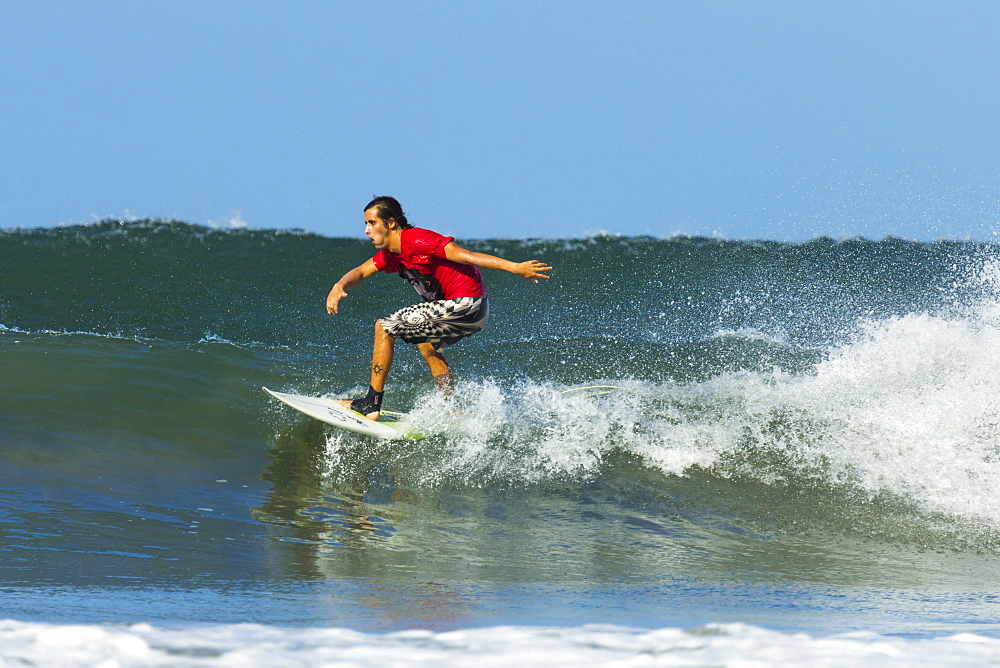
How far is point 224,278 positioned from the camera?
1631 centimetres

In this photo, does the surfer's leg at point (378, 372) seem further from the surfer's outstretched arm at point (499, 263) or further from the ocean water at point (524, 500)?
the surfer's outstretched arm at point (499, 263)

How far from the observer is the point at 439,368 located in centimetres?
667

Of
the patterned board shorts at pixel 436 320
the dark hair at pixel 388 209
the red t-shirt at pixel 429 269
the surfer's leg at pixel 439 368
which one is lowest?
the surfer's leg at pixel 439 368

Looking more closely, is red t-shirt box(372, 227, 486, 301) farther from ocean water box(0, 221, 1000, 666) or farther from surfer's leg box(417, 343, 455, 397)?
ocean water box(0, 221, 1000, 666)

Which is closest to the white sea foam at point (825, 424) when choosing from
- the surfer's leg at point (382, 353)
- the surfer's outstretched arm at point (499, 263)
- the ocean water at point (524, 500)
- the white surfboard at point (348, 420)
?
the ocean water at point (524, 500)

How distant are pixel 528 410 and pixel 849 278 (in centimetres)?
1529

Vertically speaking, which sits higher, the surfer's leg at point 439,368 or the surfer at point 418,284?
the surfer at point 418,284

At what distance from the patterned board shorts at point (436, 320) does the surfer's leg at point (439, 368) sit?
22 centimetres

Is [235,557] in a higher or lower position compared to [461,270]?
lower

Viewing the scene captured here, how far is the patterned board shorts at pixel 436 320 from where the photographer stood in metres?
6.27

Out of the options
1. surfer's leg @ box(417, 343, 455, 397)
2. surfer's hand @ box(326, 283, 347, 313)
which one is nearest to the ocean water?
surfer's leg @ box(417, 343, 455, 397)

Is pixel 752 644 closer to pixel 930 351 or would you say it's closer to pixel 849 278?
pixel 930 351

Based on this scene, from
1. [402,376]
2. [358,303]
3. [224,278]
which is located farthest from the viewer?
[224,278]

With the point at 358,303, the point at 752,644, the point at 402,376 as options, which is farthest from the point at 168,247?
the point at 752,644
